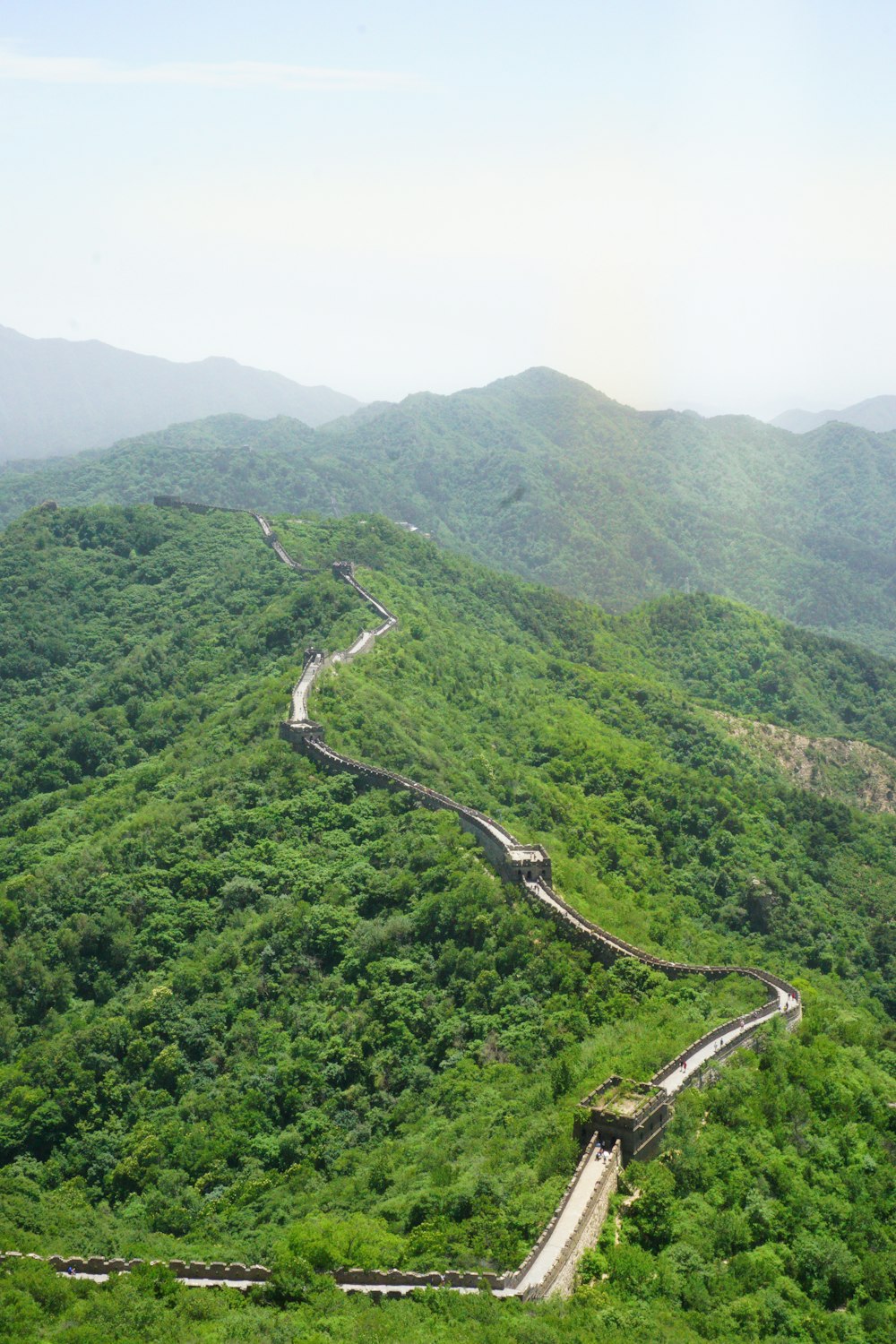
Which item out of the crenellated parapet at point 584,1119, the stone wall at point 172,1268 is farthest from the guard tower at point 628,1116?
the stone wall at point 172,1268

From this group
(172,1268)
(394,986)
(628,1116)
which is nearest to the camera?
(172,1268)

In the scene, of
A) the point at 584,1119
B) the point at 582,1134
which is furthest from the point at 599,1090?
the point at 582,1134

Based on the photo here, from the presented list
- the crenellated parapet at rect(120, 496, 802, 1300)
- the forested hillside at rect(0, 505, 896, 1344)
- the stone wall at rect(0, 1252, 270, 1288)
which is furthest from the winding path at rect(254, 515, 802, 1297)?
the stone wall at rect(0, 1252, 270, 1288)

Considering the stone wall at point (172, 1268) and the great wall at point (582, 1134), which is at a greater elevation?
the great wall at point (582, 1134)

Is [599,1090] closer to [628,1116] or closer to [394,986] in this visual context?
[628,1116]

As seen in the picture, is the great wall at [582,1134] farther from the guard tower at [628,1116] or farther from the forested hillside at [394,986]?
the forested hillside at [394,986]

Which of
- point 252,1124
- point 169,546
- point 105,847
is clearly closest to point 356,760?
point 105,847
